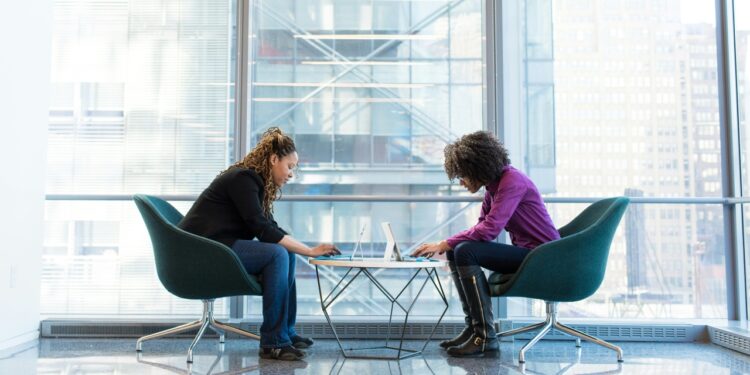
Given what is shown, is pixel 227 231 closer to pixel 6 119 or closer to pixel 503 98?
pixel 6 119

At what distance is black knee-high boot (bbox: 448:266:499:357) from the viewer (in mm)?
3008

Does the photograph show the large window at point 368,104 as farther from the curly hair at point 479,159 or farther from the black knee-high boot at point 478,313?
the black knee-high boot at point 478,313

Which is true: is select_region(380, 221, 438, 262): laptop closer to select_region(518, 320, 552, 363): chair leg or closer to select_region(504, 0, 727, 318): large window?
select_region(518, 320, 552, 363): chair leg

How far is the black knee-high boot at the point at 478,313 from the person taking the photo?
9.87 feet

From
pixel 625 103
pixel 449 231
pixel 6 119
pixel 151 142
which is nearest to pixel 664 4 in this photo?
pixel 625 103

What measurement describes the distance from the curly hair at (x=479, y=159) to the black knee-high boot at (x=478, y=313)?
0.46 meters

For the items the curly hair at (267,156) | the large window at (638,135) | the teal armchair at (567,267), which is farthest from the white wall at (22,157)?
the large window at (638,135)

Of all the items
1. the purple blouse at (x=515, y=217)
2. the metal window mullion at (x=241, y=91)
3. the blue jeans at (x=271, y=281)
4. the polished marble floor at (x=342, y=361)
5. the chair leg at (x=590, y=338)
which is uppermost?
the metal window mullion at (x=241, y=91)

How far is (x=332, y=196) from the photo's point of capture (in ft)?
12.5

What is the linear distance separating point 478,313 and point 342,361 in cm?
66

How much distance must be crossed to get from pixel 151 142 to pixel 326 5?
1.34 m

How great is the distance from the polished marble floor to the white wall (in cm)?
22

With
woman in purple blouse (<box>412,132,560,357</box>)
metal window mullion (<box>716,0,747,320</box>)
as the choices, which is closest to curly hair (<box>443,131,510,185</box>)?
woman in purple blouse (<box>412,132,560,357</box>)

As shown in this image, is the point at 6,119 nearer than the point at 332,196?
Yes
